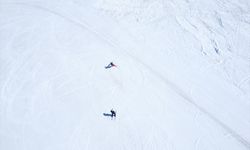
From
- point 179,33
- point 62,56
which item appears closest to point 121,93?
point 62,56

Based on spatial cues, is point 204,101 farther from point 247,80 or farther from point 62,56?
point 62,56

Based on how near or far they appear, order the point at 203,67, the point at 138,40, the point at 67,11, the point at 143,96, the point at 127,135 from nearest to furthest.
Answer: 1. the point at 127,135
2. the point at 143,96
3. the point at 203,67
4. the point at 138,40
5. the point at 67,11

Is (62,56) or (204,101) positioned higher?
(62,56)

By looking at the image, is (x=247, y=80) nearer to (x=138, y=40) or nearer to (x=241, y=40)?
(x=241, y=40)

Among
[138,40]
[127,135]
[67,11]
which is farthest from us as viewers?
[67,11]

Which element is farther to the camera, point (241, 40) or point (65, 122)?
point (241, 40)

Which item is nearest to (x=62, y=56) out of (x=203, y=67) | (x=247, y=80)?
(x=203, y=67)

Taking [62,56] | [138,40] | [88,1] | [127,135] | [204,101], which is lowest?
[127,135]
